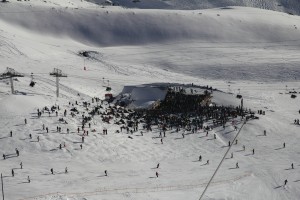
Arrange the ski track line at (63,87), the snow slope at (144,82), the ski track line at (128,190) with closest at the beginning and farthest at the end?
the ski track line at (128,190) → the snow slope at (144,82) → the ski track line at (63,87)

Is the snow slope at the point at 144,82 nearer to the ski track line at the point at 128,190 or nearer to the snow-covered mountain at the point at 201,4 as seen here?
the ski track line at the point at 128,190

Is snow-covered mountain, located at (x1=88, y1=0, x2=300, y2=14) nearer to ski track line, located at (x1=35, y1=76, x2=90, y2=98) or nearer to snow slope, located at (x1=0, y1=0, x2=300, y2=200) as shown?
snow slope, located at (x1=0, y1=0, x2=300, y2=200)

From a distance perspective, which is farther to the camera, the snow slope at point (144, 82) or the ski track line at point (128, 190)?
the snow slope at point (144, 82)

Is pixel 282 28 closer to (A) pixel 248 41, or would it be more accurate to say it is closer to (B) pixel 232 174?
(A) pixel 248 41

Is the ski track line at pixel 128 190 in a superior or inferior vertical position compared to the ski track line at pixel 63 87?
inferior

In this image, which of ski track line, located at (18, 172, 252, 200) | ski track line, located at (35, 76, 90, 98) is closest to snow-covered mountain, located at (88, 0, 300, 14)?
ski track line, located at (35, 76, 90, 98)

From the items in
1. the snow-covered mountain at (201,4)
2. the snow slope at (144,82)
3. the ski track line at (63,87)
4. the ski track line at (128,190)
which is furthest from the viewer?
the snow-covered mountain at (201,4)

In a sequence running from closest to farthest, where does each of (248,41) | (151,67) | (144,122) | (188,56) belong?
(144,122), (151,67), (188,56), (248,41)

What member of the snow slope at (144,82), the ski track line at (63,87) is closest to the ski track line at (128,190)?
the snow slope at (144,82)

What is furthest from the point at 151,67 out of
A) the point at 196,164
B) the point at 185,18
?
the point at 196,164
